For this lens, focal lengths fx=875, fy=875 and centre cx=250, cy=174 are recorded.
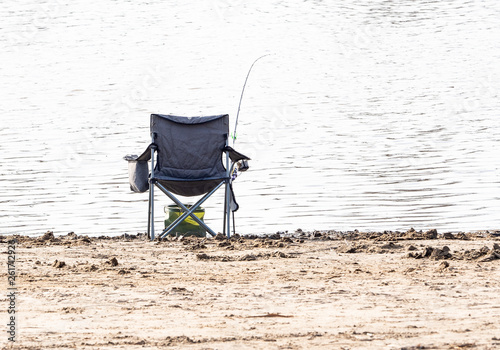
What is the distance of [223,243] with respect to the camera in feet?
19.4

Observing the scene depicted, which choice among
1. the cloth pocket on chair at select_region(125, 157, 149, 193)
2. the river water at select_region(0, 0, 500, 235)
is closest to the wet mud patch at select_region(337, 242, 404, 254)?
the river water at select_region(0, 0, 500, 235)

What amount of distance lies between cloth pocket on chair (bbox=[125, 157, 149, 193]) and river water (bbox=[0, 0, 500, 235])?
486 millimetres

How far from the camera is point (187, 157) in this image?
6641 mm

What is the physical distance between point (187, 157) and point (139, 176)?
39 centimetres

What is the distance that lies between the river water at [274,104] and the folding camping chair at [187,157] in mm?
536

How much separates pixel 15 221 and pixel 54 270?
101 inches

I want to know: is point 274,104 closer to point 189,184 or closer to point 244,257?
point 189,184

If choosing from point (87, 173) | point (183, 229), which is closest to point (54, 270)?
point (183, 229)

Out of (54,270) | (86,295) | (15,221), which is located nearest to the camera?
(86,295)

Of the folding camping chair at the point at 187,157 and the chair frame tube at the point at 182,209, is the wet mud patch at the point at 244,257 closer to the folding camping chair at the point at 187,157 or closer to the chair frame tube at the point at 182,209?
the chair frame tube at the point at 182,209

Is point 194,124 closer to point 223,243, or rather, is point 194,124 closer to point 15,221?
point 223,243

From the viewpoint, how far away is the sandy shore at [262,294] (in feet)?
10.9

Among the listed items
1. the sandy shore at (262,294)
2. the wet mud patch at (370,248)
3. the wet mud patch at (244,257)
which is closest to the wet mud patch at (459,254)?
the sandy shore at (262,294)

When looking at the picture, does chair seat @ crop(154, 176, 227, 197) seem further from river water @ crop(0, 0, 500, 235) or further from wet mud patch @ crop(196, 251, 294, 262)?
wet mud patch @ crop(196, 251, 294, 262)
